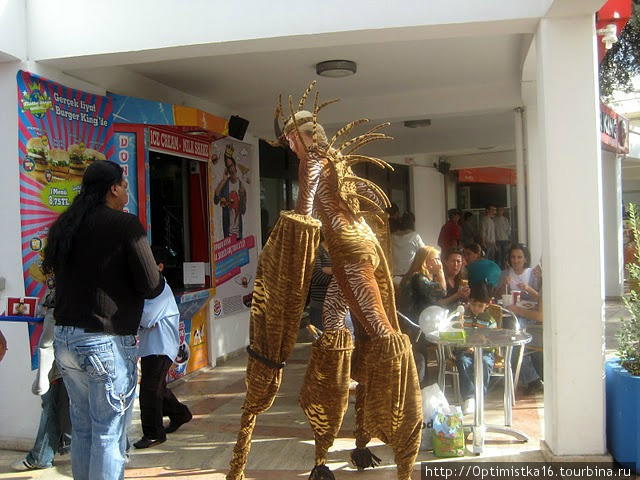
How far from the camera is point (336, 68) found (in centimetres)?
583

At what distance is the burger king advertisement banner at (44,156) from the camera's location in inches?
170

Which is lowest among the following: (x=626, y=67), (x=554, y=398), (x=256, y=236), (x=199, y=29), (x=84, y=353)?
(x=554, y=398)

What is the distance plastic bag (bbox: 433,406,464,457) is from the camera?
13.2 feet

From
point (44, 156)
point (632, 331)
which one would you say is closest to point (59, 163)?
point (44, 156)

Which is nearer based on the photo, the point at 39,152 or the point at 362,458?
the point at 362,458

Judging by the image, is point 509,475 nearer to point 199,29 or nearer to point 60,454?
point 60,454

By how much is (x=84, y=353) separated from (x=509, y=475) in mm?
2516

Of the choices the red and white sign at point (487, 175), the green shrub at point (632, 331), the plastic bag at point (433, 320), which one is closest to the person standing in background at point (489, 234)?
the red and white sign at point (487, 175)

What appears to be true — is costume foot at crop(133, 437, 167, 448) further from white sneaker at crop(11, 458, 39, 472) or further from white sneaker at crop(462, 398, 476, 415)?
white sneaker at crop(462, 398, 476, 415)

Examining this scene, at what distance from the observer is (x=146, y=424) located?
14.6 ft

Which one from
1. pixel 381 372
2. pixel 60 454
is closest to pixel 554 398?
pixel 381 372

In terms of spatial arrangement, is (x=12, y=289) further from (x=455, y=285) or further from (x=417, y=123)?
(x=417, y=123)

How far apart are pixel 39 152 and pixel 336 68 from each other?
2693 millimetres

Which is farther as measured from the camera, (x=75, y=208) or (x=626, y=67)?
(x=626, y=67)
